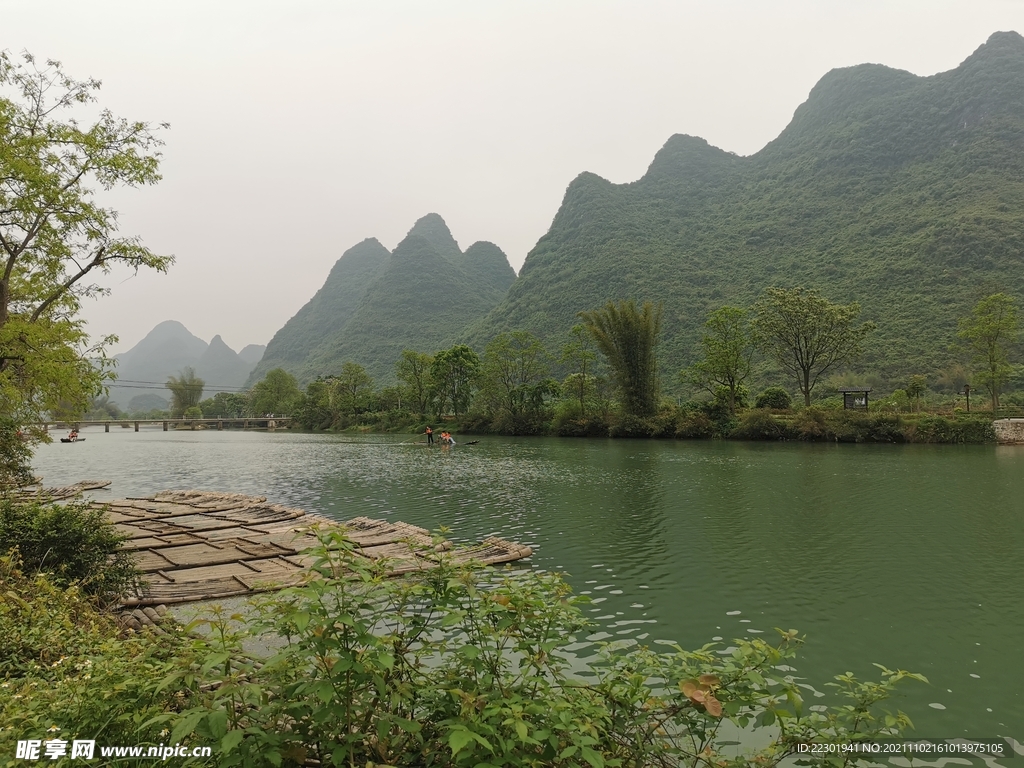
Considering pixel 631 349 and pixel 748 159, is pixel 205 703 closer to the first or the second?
pixel 631 349

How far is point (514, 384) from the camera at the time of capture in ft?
209

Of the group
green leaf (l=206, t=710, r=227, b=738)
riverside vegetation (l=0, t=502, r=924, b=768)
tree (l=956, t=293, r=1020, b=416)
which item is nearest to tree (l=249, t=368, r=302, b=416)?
tree (l=956, t=293, r=1020, b=416)

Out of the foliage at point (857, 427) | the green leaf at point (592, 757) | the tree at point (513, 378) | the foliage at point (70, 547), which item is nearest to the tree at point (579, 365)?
the tree at point (513, 378)

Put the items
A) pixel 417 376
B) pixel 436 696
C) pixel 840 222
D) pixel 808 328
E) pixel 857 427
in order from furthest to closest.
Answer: pixel 840 222 → pixel 417 376 → pixel 808 328 → pixel 857 427 → pixel 436 696

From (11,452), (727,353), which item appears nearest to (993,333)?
(727,353)

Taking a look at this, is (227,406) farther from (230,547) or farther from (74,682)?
(74,682)

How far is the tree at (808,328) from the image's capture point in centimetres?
4300

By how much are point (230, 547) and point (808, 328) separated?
146 ft

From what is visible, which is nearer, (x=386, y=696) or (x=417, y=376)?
(x=386, y=696)

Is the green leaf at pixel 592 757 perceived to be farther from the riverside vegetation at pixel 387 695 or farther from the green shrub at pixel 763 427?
the green shrub at pixel 763 427

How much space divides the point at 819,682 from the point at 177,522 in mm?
13735

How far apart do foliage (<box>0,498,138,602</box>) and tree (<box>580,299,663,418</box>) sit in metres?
43.9

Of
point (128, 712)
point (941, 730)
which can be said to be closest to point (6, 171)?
point (128, 712)

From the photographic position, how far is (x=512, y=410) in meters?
58.2
